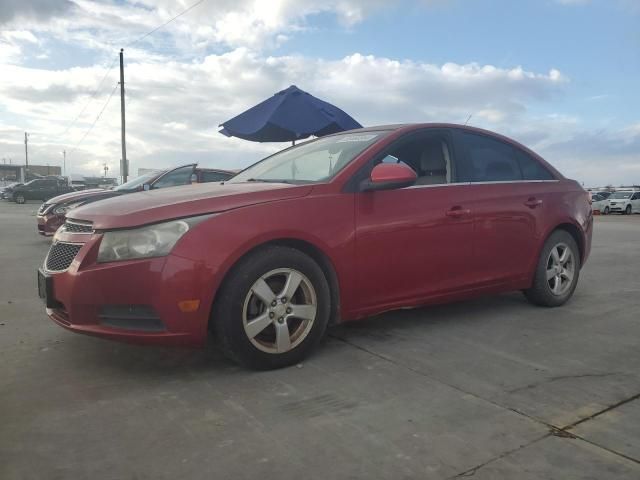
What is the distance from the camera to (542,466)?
2307mm

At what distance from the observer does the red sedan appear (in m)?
3.10

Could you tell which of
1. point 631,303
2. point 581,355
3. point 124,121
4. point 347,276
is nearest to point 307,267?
point 347,276

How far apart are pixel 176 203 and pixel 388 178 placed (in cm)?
135

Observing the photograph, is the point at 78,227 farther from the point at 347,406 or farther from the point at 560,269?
the point at 560,269

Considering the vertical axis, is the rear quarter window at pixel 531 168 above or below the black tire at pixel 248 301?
above

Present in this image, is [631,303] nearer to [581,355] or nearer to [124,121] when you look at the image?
[581,355]

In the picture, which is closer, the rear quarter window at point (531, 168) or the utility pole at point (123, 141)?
the rear quarter window at point (531, 168)

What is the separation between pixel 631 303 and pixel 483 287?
6.17 feet

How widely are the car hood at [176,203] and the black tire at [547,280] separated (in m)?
2.40

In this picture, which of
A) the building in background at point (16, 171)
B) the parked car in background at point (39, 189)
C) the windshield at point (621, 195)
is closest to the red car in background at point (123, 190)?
the parked car in background at point (39, 189)

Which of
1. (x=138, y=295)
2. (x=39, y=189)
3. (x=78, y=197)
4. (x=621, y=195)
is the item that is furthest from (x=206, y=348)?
(x=621, y=195)

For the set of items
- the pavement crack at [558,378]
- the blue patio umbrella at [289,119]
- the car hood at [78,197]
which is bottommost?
the pavement crack at [558,378]

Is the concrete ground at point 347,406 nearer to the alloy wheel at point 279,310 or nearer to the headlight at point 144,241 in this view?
the alloy wheel at point 279,310

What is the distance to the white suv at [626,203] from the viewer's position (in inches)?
1346
